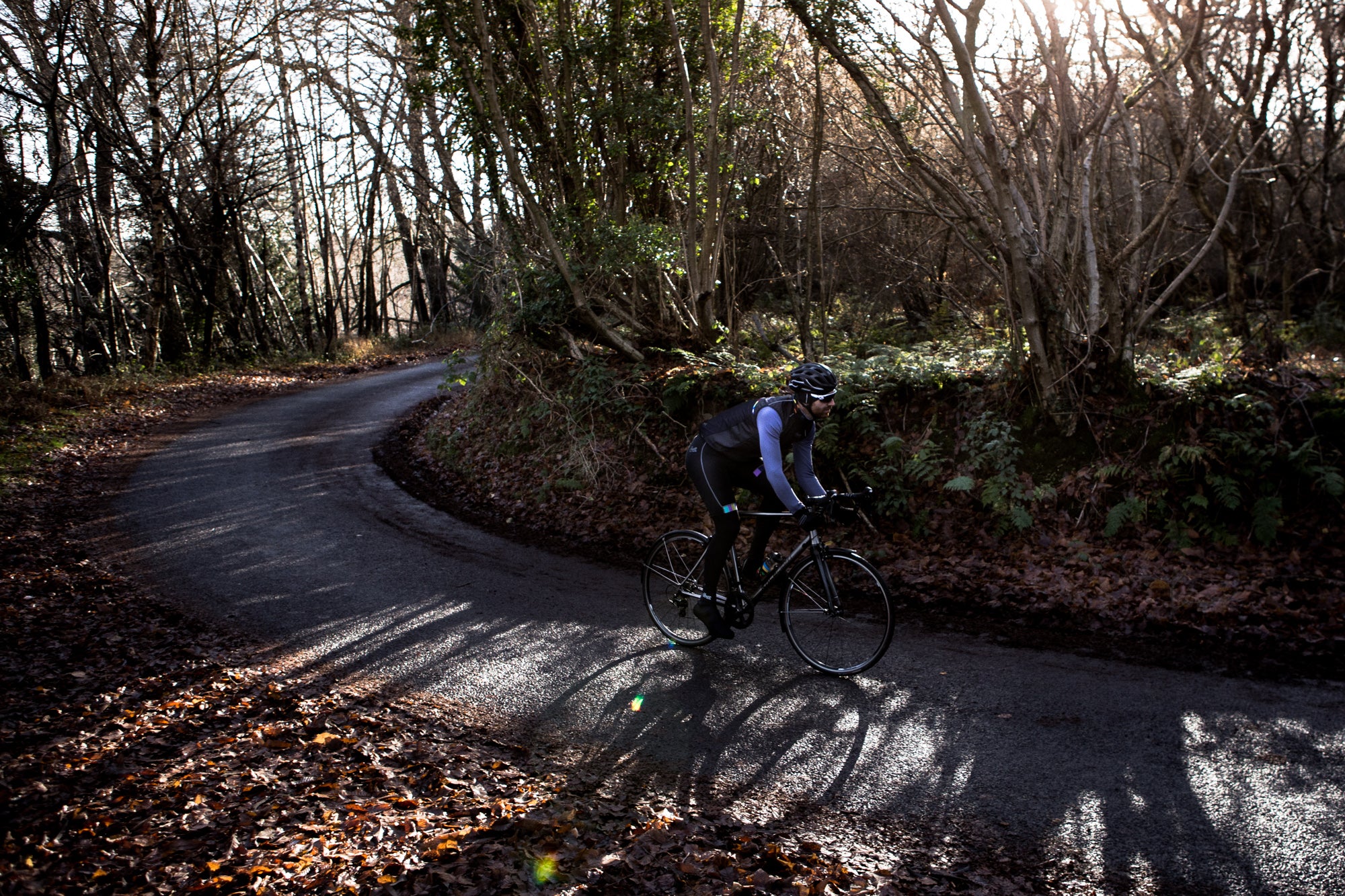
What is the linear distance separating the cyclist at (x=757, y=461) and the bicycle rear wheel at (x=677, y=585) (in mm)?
209

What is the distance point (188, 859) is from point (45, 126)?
25424 mm

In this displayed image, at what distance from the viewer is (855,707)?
579 centimetres

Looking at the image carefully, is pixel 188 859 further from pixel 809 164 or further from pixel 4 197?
→ pixel 4 197

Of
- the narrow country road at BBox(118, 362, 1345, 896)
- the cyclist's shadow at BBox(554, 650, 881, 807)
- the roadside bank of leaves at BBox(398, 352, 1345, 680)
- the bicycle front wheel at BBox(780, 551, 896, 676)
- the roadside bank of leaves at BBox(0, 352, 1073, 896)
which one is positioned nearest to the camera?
the roadside bank of leaves at BBox(0, 352, 1073, 896)

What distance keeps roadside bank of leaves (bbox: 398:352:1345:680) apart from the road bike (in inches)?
35.3

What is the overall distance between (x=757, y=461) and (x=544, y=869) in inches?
133

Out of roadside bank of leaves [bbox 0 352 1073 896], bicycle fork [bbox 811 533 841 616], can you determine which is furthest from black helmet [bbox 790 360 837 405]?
roadside bank of leaves [bbox 0 352 1073 896]

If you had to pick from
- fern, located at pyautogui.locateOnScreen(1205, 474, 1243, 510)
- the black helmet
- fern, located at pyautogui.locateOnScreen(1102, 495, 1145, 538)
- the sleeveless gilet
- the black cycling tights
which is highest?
the black helmet

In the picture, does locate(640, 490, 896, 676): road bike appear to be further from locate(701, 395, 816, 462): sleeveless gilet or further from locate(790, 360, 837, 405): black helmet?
locate(790, 360, 837, 405): black helmet

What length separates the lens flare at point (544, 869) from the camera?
3803 mm

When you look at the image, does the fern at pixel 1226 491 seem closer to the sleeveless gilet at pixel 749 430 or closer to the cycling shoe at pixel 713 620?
the sleeveless gilet at pixel 749 430

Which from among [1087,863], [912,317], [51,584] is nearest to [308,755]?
[1087,863]

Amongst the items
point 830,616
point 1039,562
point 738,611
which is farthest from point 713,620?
point 1039,562

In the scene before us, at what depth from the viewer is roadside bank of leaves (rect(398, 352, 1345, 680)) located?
6.68 m
